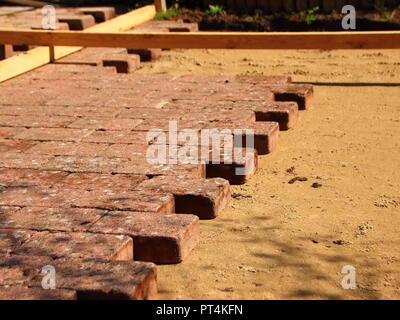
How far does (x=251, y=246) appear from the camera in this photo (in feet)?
14.1

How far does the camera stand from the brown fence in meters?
10.8

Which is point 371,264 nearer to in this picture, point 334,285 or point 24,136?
point 334,285

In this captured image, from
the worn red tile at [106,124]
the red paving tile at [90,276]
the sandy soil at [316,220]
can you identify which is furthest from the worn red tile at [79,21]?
the red paving tile at [90,276]

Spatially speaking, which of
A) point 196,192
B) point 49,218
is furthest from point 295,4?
point 49,218

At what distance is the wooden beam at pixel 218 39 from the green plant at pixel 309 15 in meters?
2.51

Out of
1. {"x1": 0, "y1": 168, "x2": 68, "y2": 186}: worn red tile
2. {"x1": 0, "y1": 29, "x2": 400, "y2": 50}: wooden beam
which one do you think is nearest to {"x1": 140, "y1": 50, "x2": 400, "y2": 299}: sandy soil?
{"x1": 0, "y1": 29, "x2": 400, "y2": 50}: wooden beam

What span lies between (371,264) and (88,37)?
17.0ft

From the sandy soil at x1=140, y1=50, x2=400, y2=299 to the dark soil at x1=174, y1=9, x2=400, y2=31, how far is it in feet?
9.47

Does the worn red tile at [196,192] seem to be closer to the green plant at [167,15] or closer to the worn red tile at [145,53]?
the worn red tile at [145,53]

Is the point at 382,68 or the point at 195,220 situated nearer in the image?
the point at 195,220

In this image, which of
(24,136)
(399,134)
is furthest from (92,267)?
(399,134)

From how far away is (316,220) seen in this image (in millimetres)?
4641

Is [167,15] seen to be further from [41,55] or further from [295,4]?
[41,55]

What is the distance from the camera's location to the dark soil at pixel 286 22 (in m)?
10.3
